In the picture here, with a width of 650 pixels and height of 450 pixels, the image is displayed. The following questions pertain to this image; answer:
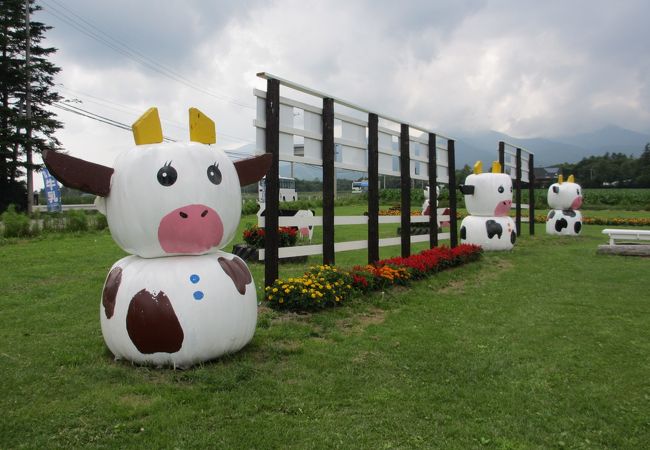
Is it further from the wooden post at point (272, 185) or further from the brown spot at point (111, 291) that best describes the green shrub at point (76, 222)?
the brown spot at point (111, 291)

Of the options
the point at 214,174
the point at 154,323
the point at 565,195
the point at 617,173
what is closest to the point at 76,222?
the point at 214,174

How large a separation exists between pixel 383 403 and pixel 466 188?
1112cm

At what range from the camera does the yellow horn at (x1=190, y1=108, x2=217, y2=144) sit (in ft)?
17.5

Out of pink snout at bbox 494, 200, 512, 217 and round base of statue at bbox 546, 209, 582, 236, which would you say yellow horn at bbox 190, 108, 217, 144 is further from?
round base of statue at bbox 546, 209, 582, 236

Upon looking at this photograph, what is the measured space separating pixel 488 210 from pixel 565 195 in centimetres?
684

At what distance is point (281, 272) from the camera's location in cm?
1055

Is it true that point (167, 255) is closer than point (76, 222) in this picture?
Yes

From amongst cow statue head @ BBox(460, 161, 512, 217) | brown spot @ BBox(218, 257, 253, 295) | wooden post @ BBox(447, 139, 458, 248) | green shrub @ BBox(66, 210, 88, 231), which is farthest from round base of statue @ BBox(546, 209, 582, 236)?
brown spot @ BBox(218, 257, 253, 295)

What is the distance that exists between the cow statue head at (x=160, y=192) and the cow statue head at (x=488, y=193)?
412 inches

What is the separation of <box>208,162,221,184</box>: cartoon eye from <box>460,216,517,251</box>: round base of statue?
11048mm

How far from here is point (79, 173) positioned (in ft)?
15.5

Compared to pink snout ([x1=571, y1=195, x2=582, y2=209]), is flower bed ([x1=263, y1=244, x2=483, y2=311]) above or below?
below

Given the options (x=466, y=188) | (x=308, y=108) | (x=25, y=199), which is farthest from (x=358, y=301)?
(x=25, y=199)

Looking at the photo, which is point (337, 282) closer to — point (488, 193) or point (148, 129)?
point (148, 129)
